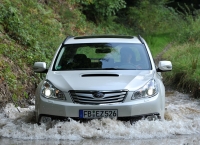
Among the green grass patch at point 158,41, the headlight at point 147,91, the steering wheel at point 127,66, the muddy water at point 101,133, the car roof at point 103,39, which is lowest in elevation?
the green grass patch at point 158,41

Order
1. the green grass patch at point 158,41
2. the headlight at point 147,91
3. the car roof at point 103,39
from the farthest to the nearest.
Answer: the green grass patch at point 158,41
the car roof at point 103,39
the headlight at point 147,91

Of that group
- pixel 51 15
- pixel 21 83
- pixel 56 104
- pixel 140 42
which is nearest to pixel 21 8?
pixel 51 15

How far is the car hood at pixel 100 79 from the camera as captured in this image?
22.6 feet

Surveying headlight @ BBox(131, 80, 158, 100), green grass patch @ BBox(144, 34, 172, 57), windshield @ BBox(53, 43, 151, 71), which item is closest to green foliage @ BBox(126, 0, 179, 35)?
green grass patch @ BBox(144, 34, 172, 57)

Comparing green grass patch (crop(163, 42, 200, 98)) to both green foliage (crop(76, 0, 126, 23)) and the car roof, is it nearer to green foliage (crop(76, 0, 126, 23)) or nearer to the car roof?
the car roof

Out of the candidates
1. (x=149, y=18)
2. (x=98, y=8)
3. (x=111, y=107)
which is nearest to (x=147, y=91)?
(x=111, y=107)

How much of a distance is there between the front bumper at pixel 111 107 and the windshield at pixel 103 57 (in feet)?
3.38

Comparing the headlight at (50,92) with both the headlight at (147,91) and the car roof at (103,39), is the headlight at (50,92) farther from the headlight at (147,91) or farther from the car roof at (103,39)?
the car roof at (103,39)

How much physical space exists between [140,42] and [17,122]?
251 centimetres

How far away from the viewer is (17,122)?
25.9 ft

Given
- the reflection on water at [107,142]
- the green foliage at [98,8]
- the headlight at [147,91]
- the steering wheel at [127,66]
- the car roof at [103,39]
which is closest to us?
the reflection on water at [107,142]

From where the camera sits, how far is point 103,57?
8.16m

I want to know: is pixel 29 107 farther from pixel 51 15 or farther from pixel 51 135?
pixel 51 15

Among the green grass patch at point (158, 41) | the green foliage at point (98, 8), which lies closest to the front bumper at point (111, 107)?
the green grass patch at point (158, 41)
